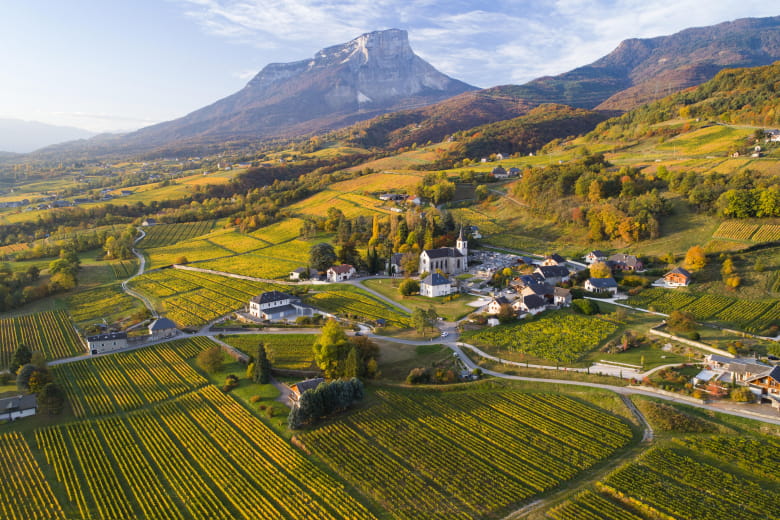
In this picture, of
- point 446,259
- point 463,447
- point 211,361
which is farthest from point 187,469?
point 446,259

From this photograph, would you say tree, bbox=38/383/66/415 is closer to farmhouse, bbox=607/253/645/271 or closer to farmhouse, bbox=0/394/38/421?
farmhouse, bbox=0/394/38/421

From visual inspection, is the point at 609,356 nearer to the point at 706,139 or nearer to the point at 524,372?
the point at 524,372

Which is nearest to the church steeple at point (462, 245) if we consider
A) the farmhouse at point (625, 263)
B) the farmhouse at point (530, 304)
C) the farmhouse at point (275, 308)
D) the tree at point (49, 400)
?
the farmhouse at point (530, 304)

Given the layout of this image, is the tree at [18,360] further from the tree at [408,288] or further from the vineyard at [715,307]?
the vineyard at [715,307]

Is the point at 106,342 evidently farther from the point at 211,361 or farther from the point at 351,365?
the point at 351,365

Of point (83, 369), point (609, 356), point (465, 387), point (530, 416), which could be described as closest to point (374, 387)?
point (465, 387)

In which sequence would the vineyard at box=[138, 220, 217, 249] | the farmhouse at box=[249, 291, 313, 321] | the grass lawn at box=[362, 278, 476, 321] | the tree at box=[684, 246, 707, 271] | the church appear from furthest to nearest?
the vineyard at box=[138, 220, 217, 249] → the church → the tree at box=[684, 246, 707, 271] → the farmhouse at box=[249, 291, 313, 321] → the grass lawn at box=[362, 278, 476, 321]

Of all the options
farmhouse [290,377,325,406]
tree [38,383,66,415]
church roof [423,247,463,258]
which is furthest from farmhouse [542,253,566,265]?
tree [38,383,66,415]
